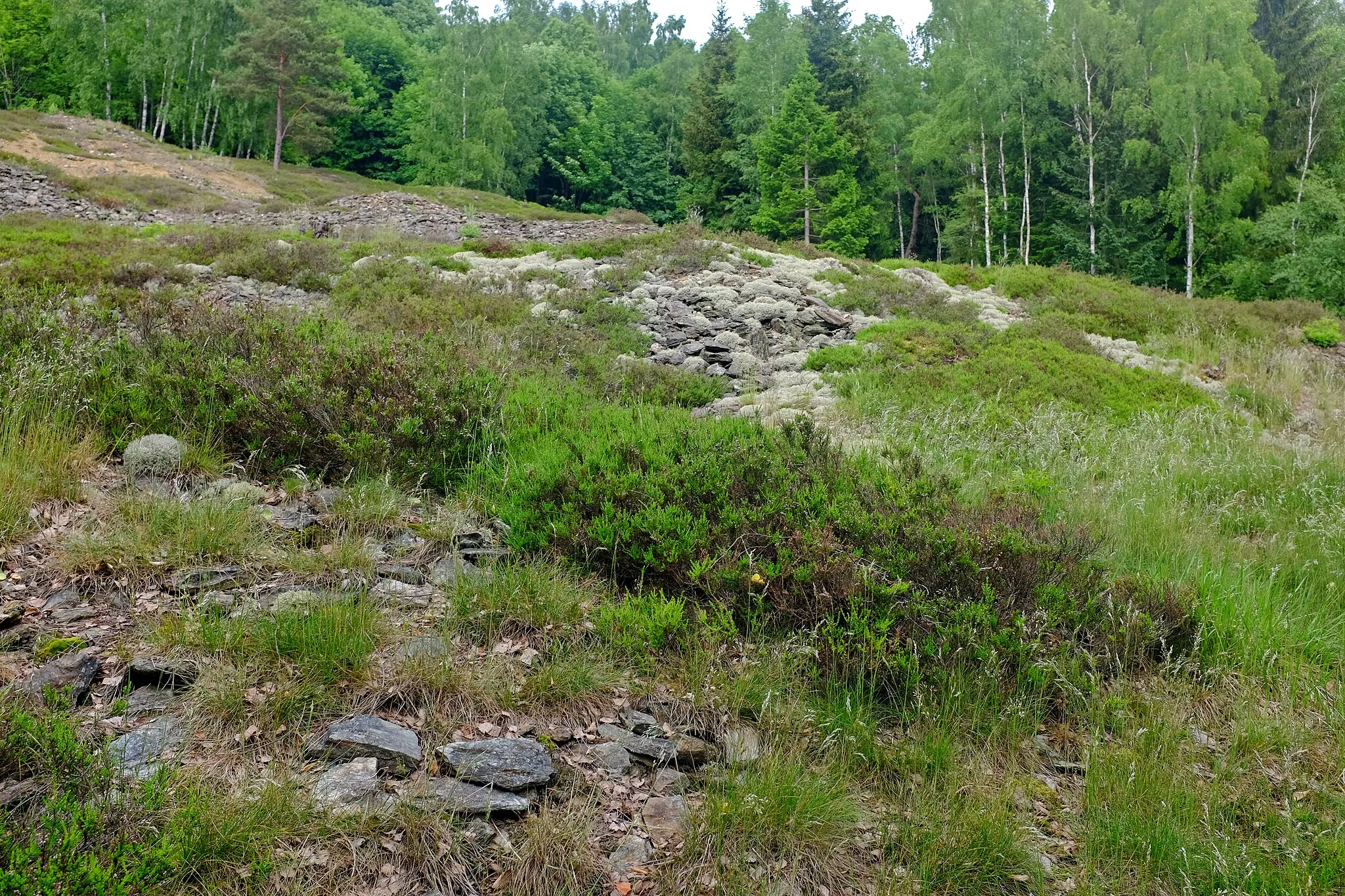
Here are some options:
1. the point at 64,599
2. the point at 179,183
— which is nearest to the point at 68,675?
the point at 64,599

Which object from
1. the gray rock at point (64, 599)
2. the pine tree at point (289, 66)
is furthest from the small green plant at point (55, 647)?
the pine tree at point (289, 66)

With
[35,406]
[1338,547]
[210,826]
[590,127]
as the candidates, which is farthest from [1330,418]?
[590,127]

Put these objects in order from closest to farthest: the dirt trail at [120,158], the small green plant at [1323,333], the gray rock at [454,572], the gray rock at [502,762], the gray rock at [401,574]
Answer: the gray rock at [502,762], the gray rock at [454,572], the gray rock at [401,574], the small green plant at [1323,333], the dirt trail at [120,158]

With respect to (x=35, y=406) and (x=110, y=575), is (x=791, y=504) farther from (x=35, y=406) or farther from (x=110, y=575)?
(x=35, y=406)

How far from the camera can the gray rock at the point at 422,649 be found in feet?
9.83

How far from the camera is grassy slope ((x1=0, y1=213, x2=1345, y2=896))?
2.36m

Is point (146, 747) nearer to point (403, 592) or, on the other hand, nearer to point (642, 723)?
point (403, 592)

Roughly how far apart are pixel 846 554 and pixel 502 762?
6.04ft

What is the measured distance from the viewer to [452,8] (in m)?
46.8

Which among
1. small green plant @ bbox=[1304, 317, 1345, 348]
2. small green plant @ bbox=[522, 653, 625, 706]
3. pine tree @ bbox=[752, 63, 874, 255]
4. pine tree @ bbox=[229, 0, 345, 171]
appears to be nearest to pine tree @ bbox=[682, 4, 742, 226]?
pine tree @ bbox=[752, 63, 874, 255]

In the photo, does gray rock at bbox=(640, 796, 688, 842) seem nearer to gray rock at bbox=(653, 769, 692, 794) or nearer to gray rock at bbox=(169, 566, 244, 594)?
gray rock at bbox=(653, 769, 692, 794)

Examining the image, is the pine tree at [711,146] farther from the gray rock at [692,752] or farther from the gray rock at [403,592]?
the gray rock at [692,752]

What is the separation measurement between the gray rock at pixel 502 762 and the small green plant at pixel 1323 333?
1676cm

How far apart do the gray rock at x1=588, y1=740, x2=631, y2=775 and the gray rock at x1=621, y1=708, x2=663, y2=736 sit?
0.13 meters
